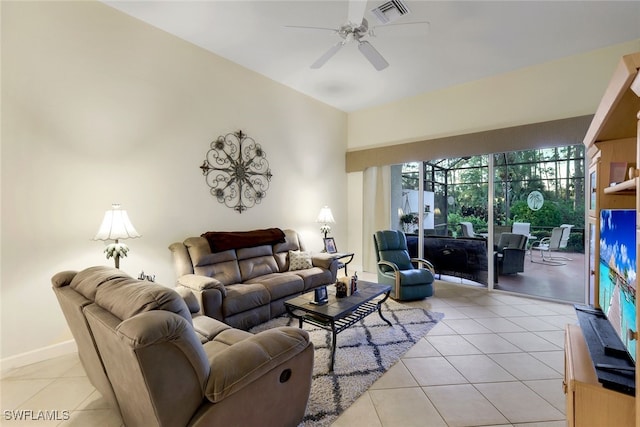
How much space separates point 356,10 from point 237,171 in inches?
96.8

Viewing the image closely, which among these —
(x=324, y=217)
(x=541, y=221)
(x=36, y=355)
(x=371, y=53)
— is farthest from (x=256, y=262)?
(x=541, y=221)

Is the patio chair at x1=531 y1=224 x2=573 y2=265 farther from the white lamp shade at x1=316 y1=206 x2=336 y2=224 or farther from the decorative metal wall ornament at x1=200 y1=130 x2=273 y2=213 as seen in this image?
the decorative metal wall ornament at x1=200 y1=130 x2=273 y2=213

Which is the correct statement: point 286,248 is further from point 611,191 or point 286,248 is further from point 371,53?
point 611,191

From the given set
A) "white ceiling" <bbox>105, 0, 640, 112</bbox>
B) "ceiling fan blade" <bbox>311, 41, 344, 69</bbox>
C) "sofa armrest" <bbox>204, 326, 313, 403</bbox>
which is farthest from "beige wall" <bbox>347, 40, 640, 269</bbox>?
"sofa armrest" <bbox>204, 326, 313, 403</bbox>

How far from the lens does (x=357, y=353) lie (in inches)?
101

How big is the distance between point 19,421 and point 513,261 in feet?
18.2

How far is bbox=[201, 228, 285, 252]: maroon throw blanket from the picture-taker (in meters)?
3.42

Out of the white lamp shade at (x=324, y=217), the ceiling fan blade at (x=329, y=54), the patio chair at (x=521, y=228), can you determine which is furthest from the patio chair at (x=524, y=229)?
the ceiling fan blade at (x=329, y=54)

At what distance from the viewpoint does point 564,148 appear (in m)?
3.91

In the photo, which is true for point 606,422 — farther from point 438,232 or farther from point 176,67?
point 176,67

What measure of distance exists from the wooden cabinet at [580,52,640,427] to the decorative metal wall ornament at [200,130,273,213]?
3633mm

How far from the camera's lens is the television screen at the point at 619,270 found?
132cm

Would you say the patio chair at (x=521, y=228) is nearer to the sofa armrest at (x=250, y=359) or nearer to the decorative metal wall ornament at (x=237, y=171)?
the decorative metal wall ornament at (x=237, y=171)

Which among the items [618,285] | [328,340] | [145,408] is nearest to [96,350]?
[145,408]
